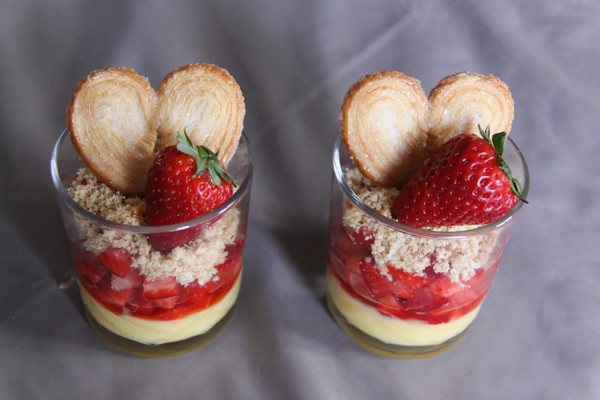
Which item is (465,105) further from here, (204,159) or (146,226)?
(146,226)

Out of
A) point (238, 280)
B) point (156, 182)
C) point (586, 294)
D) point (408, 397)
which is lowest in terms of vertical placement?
point (586, 294)

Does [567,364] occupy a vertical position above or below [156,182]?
below

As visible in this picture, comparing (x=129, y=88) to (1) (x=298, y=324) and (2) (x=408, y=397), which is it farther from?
(2) (x=408, y=397)

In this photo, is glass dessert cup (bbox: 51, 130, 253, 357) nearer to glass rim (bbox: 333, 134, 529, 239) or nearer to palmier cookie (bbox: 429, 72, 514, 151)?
glass rim (bbox: 333, 134, 529, 239)

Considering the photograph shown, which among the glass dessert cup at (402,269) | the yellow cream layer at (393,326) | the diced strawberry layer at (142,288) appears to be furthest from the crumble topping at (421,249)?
the diced strawberry layer at (142,288)

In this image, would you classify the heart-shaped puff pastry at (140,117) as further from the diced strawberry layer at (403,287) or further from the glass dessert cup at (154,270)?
the diced strawberry layer at (403,287)

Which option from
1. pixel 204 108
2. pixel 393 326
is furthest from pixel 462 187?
pixel 204 108

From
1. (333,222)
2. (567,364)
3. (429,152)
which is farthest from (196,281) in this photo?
(567,364)

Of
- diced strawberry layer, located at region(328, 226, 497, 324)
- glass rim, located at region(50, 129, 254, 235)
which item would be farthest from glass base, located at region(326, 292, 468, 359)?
glass rim, located at region(50, 129, 254, 235)
